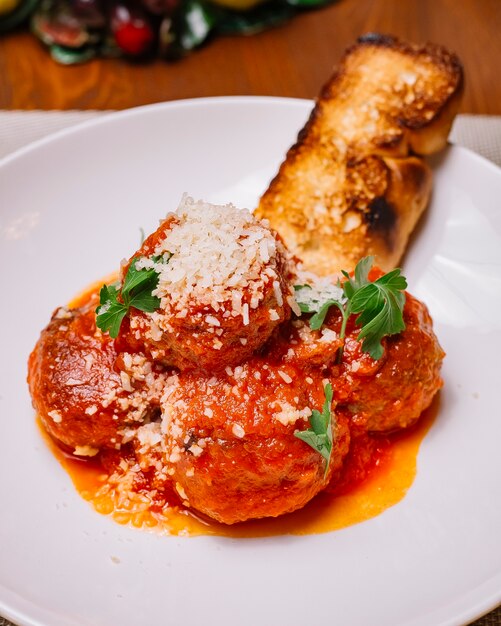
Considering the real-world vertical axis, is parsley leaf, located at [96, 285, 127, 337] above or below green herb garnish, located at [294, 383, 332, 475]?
above

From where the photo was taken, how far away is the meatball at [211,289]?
2166 mm

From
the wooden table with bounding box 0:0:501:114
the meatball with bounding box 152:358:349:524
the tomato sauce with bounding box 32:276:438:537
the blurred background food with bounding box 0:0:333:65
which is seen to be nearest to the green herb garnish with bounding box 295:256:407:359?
the meatball with bounding box 152:358:349:524

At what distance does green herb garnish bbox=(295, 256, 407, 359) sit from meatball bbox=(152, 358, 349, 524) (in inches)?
8.1

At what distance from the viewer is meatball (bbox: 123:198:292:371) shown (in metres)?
2.17

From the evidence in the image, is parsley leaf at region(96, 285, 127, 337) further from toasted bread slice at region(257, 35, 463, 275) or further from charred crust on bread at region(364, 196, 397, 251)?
charred crust on bread at region(364, 196, 397, 251)

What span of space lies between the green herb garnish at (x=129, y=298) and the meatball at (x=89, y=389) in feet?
0.40

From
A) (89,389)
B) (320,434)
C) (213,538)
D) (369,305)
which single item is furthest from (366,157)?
(213,538)

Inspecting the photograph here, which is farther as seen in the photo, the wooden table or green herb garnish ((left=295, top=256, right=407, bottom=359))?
the wooden table

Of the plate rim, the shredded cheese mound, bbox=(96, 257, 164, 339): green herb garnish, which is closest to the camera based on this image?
the shredded cheese mound

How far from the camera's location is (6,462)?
8.26ft

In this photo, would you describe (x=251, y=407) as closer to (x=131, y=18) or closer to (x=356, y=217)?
(x=356, y=217)

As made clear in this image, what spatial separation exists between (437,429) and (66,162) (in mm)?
1835

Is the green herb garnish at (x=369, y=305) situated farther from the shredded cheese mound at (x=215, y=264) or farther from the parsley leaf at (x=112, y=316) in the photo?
the parsley leaf at (x=112, y=316)

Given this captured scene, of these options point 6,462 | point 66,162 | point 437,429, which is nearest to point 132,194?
point 66,162
